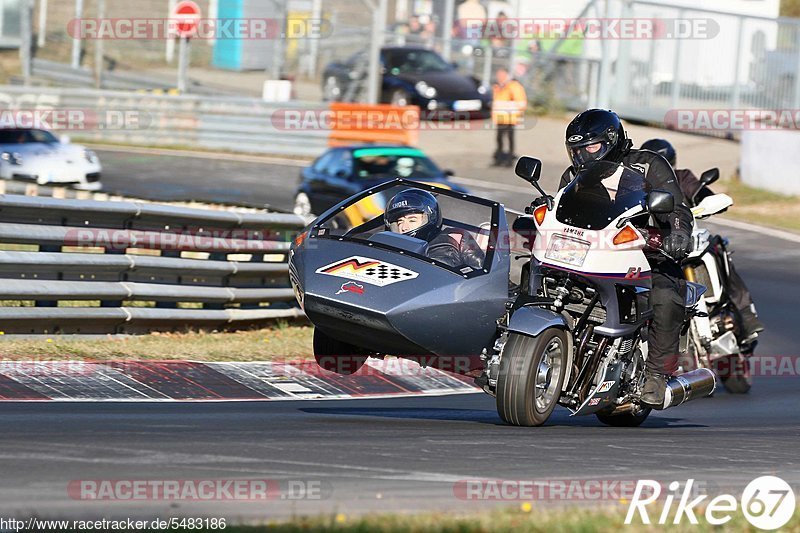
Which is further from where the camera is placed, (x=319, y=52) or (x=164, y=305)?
(x=319, y=52)

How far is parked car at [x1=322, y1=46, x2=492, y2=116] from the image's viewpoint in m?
31.4

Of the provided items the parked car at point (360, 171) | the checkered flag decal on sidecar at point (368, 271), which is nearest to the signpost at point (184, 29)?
the parked car at point (360, 171)

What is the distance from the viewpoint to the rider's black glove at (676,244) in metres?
7.68

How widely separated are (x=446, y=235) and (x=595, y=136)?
1048 mm

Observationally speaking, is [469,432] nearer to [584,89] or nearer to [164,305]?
[164,305]

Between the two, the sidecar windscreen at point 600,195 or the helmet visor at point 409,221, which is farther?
the helmet visor at point 409,221

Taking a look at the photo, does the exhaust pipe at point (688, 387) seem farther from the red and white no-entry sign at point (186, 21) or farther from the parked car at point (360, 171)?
the red and white no-entry sign at point (186, 21)

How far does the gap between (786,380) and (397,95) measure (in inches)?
822

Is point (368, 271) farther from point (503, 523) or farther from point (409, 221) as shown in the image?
point (503, 523)

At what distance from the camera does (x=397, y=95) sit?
32.1 meters

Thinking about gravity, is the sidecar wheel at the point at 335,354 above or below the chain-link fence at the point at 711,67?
below

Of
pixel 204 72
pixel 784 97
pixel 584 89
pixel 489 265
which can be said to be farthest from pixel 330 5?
pixel 489 265

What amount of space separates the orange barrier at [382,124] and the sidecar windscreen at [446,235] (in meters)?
21.3

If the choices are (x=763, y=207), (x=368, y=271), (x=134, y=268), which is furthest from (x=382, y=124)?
(x=368, y=271)
